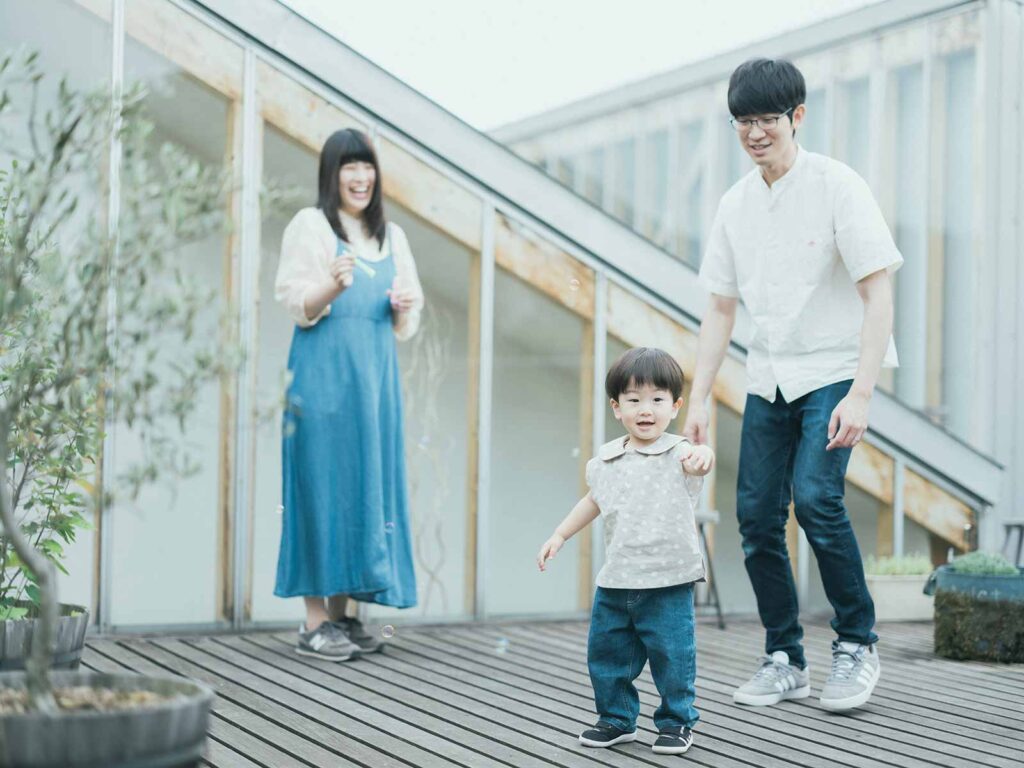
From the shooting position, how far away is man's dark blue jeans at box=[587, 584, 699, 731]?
2.69 metres

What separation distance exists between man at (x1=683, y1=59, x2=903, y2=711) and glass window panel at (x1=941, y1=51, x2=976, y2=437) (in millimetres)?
3338

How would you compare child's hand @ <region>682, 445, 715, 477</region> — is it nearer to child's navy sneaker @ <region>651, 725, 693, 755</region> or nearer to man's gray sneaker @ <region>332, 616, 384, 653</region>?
child's navy sneaker @ <region>651, 725, 693, 755</region>

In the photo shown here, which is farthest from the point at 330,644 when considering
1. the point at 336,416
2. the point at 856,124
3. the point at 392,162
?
the point at 856,124

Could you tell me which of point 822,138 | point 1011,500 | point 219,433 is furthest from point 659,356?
point 822,138

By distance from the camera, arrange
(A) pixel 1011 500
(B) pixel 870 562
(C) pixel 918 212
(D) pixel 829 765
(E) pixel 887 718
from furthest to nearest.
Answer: (C) pixel 918 212 < (A) pixel 1011 500 < (B) pixel 870 562 < (E) pixel 887 718 < (D) pixel 829 765

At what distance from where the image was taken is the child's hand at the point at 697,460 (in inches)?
104

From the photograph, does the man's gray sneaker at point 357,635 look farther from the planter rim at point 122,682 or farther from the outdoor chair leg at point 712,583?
the planter rim at point 122,682

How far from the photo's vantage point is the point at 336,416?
12.4 feet

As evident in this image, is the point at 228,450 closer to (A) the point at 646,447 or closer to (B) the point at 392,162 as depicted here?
(B) the point at 392,162

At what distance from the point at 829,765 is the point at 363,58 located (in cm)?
305

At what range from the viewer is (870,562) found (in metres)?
5.43

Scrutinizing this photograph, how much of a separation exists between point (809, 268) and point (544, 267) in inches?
73.6

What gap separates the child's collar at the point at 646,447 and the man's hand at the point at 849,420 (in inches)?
19.2

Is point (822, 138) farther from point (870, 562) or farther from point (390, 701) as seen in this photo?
point (390, 701)
